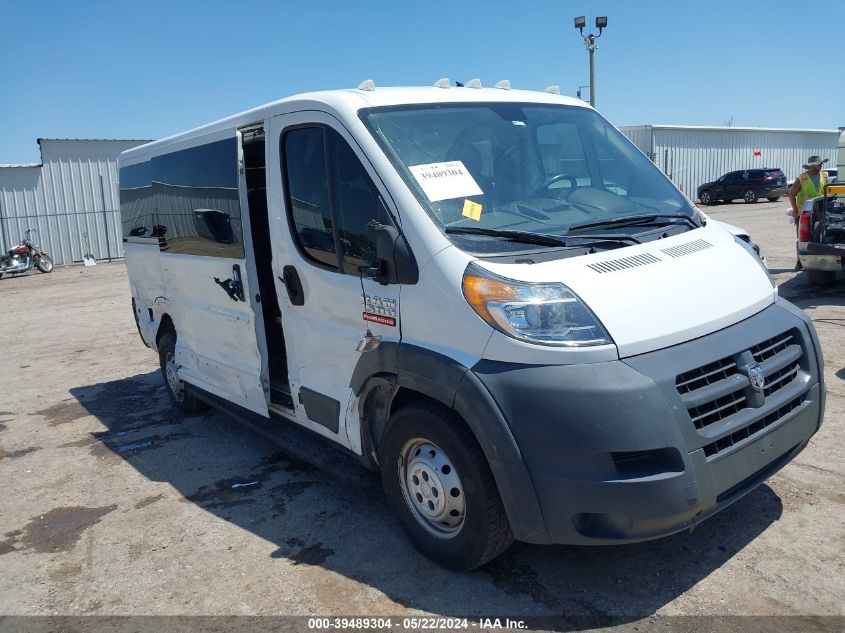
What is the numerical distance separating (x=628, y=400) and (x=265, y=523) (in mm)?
2482

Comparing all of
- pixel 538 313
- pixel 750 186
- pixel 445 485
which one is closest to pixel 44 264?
pixel 445 485

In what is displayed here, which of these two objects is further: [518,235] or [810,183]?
[810,183]

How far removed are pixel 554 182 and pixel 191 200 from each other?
2.98 metres

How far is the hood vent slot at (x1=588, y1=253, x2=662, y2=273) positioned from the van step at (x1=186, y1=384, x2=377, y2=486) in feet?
5.87

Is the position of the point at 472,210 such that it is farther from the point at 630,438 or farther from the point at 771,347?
the point at 771,347

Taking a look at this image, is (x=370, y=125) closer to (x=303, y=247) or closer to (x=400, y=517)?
(x=303, y=247)

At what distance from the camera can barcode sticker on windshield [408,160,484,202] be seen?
139 inches

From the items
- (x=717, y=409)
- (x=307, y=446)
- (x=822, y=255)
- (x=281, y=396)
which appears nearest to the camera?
(x=717, y=409)

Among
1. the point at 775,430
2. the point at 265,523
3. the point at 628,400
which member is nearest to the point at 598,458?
the point at 628,400

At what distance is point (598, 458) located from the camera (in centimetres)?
286

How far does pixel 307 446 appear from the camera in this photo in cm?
468

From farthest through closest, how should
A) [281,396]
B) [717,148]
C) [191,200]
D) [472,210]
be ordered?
[717,148] → [191,200] → [281,396] → [472,210]

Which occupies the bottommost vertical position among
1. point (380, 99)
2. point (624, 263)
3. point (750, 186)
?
point (624, 263)

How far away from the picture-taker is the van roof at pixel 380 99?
12.7ft
